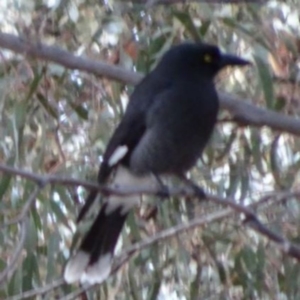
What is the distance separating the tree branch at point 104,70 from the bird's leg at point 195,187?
192 millimetres

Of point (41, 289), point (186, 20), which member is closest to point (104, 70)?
point (186, 20)

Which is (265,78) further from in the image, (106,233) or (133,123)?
(106,233)

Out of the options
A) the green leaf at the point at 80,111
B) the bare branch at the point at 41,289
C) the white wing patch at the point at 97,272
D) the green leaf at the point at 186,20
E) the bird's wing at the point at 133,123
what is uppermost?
the green leaf at the point at 186,20

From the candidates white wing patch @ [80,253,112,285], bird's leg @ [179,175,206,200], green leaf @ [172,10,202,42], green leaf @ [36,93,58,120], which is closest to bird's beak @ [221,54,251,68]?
green leaf @ [172,10,202,42]

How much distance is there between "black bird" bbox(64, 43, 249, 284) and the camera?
2783mm

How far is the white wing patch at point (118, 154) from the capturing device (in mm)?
2724

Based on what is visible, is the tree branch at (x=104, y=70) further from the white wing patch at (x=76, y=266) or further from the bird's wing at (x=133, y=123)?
the white wing patch at (x=76, y=266)

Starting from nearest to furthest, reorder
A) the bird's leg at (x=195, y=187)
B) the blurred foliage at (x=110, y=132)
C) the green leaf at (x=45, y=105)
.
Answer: the bird's leg at (x=195, y=187), the blurred foliage at (x=110, y=132), the green leaf at (x=45, y=105)

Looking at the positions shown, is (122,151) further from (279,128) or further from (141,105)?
(279,128)

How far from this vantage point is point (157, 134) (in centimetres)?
282

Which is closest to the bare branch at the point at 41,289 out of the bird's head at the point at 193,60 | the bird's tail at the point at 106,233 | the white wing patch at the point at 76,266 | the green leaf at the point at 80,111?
the white wing patch at the point at 76,266

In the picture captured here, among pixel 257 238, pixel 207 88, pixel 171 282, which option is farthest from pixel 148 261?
pixel 207 88

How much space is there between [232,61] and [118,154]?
0.36 m

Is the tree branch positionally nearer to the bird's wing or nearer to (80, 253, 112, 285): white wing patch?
the bird's wing
